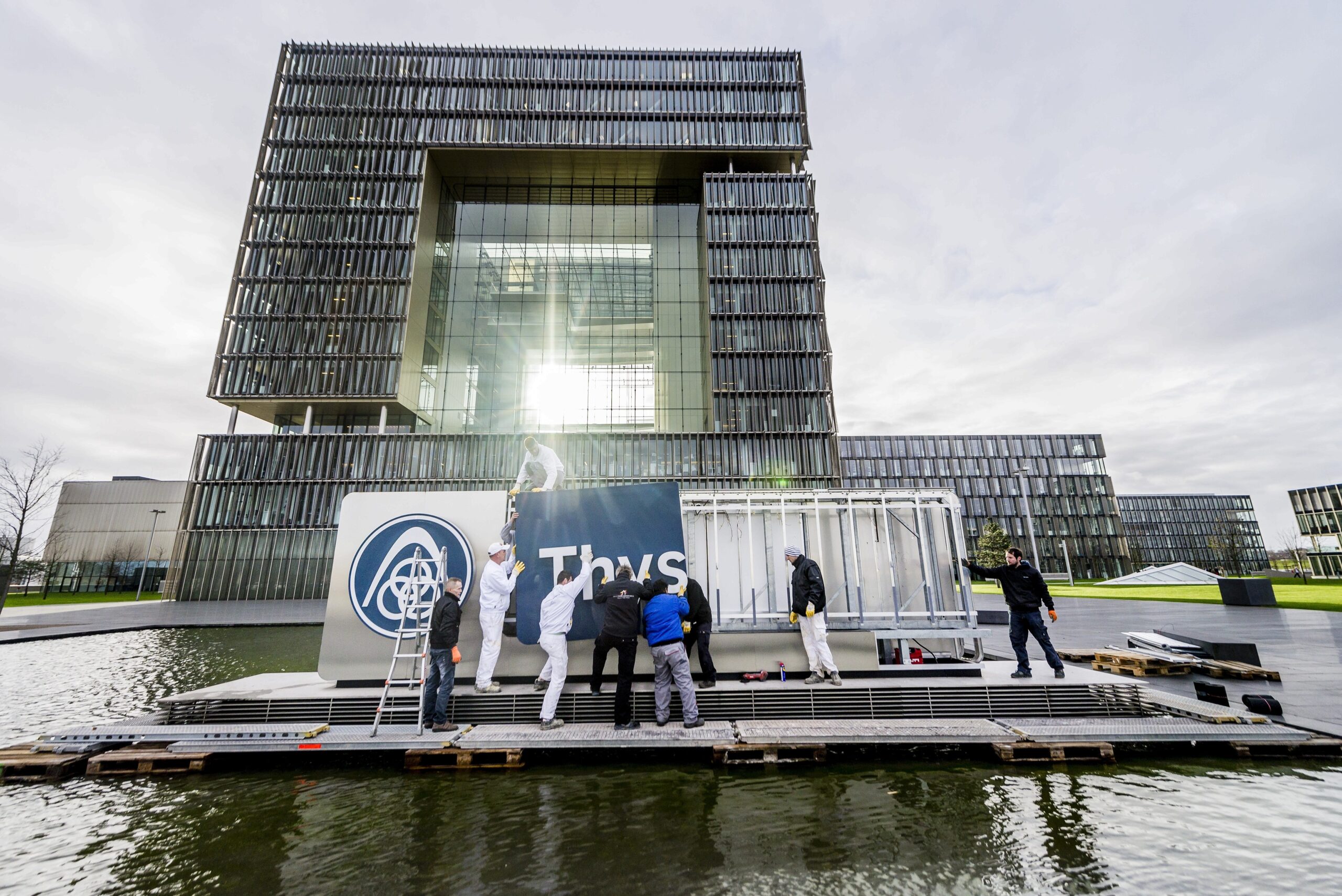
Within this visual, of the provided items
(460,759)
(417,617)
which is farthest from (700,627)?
(417,617)

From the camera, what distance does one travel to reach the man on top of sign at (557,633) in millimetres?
6574

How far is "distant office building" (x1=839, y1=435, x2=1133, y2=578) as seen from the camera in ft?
249

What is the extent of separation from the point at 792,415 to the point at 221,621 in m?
31.7

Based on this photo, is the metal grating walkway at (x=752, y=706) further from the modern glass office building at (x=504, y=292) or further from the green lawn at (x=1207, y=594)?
the modern glass office building at (x=504, y=292)

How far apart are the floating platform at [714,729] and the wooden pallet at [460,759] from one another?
0.01m

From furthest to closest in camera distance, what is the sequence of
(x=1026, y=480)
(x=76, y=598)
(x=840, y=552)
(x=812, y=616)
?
(x=1026, y=480) < (x=76, y=598) < (x=840, y=552) < (x=812, y=616)

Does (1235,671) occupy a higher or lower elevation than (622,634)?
lower

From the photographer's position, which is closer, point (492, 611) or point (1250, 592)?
point (492, 611)

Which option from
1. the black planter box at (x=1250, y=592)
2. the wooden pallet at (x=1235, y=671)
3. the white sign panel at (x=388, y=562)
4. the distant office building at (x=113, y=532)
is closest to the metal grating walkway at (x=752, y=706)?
the white sign panel at (x=388, y=562)

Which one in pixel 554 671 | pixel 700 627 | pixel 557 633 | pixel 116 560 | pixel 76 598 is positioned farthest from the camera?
pixel 116 560

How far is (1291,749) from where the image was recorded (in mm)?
5438

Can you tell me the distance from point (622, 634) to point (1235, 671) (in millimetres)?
10262

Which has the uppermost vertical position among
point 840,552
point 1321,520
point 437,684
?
point 1321,520

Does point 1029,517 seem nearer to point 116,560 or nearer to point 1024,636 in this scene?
point 1024,636
